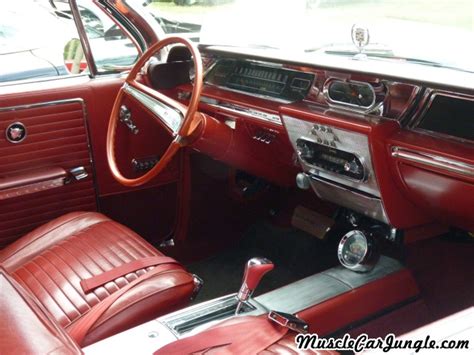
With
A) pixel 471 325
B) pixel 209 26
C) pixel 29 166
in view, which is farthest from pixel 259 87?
pixel 471 325

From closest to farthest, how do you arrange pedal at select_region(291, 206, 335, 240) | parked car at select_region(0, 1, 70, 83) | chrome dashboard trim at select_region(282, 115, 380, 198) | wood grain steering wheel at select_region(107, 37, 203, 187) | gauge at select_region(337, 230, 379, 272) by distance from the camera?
chrome dashboard trim at select_region(282, 115, 380, 198) < wood grain steering wheel at select_region(107, 37, 203, 187) < gauge at select_region(337, 230, 379, 272) < parked car at select_region(0, 1, 70, 83) < pedal at select_region(291, 206, 335, 240)

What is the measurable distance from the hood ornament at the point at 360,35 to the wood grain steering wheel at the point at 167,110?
48cm

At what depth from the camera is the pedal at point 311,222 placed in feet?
8.01

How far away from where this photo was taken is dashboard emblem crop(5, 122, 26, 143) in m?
2.14

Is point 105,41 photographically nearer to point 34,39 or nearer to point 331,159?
point 34,39

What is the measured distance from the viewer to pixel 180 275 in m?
1.65

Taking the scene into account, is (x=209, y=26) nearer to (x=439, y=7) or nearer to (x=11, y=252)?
(x=439, y=7)

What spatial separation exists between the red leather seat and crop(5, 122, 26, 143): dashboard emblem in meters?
0.40

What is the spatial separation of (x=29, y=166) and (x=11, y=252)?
0.47 metres

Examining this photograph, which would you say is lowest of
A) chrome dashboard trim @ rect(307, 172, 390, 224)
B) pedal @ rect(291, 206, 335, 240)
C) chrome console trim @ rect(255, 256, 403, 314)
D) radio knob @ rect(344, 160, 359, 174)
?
pedal @ rect(291, 206, 335, 240)

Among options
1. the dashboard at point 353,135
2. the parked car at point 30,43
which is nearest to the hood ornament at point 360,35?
the dashboard at point 353,135

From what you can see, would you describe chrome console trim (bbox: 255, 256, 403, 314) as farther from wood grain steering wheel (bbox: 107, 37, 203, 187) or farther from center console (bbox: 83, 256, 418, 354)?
wood grain steering wheel (bbox: 107, 37, 203, 187)

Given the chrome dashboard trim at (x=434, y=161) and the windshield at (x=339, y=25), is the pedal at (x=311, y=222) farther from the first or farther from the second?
the chrome dashboard trim at (x=434, y=161)

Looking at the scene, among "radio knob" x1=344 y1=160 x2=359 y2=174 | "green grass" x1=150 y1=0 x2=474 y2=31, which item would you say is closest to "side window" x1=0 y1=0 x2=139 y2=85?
"green grass" x1=150 y1=0 x2=474 y2=31
